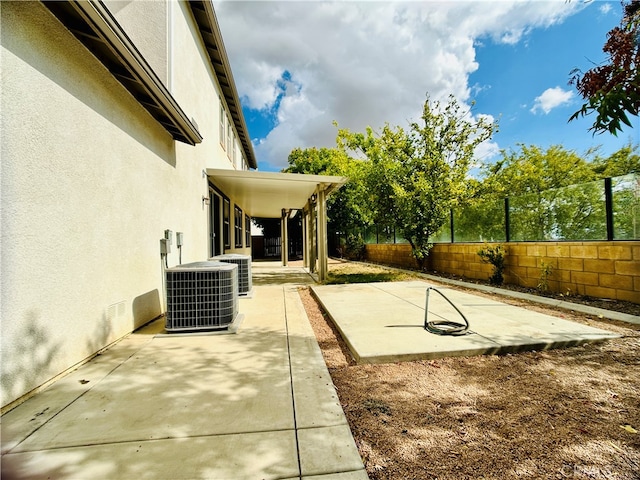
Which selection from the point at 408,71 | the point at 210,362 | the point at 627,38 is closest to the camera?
the point at 210,362

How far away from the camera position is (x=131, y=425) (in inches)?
73.0

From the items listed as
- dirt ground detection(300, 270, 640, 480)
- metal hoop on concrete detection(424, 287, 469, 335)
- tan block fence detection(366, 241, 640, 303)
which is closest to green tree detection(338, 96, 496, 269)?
tan block fence detection(366, 241, 640, 303)

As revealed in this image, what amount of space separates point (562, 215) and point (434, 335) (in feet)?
16.2

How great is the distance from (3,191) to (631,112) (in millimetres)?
5040

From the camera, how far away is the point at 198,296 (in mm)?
3760

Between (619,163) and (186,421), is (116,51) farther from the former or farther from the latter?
(619,163)

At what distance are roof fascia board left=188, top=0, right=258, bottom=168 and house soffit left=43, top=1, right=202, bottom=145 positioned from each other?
14.0ft

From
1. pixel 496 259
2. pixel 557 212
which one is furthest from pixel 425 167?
pixel 557 212

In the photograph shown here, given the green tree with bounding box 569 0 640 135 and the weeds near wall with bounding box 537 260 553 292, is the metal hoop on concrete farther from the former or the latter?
the weeds near wall with bounding box 537 260 553 292

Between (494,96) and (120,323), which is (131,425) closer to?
(120,323)

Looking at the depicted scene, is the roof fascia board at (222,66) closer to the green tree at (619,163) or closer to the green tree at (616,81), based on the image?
the green tree at (616,81)

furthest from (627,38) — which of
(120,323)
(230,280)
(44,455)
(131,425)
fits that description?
(120,323)

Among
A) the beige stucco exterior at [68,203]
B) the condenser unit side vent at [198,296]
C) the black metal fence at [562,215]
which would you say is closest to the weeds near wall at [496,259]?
the black metal fence at [562,215]

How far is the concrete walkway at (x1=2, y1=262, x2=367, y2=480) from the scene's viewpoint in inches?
59.2
